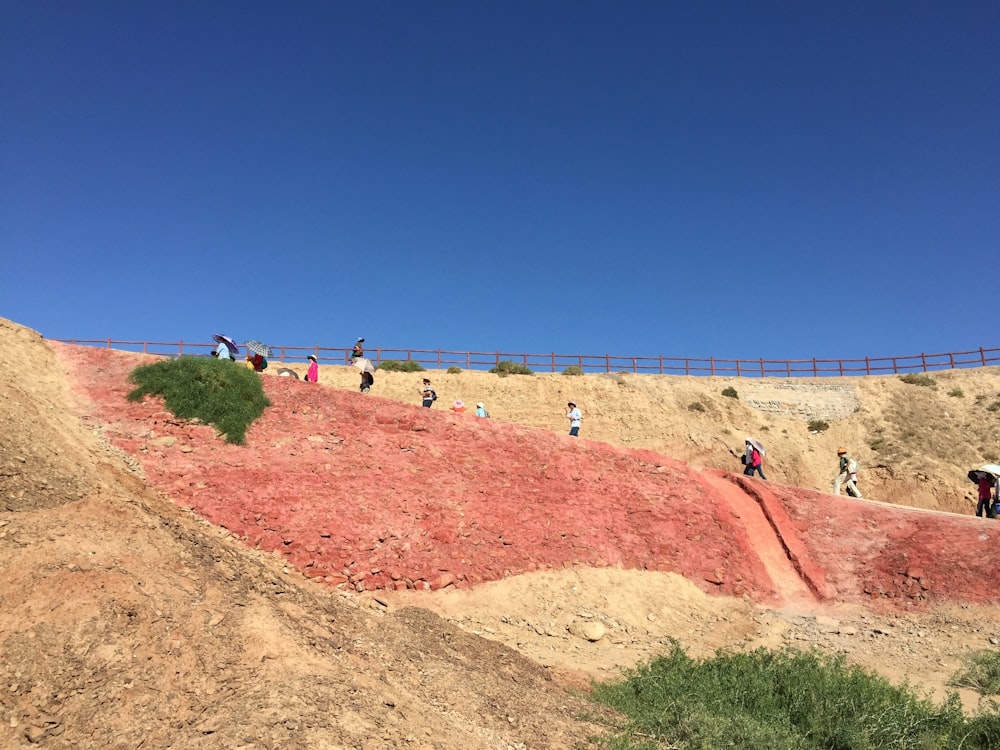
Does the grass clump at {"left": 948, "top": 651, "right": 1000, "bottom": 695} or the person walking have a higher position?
the person walking

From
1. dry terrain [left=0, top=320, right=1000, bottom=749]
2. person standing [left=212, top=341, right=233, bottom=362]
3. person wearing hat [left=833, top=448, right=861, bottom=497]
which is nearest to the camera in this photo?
dry terrain [left=0, top=320, right=1000, bottom=749]

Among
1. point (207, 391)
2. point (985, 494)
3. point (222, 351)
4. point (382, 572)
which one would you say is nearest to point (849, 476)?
point (985, 494)

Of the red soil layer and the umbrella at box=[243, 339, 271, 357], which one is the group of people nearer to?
the red soil layer

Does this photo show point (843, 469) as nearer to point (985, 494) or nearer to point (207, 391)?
point (985, 494)

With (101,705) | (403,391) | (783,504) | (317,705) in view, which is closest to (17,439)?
(101,705)

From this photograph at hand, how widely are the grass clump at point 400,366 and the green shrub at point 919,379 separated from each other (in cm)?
3055

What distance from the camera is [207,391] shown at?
602 inches

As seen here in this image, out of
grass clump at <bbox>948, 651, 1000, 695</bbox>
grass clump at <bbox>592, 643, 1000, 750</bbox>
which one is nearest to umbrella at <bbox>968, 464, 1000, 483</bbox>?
grass clump at <bbox>948, 651, 1000, 695</bbox>

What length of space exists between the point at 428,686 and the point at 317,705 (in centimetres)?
245

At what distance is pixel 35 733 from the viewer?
6066 mm

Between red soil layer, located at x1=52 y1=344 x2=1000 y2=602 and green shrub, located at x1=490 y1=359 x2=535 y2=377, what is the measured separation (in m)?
20.4

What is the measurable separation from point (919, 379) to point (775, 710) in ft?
126

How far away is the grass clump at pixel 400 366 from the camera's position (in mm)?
38912

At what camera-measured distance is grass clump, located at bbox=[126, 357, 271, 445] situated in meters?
14.7
